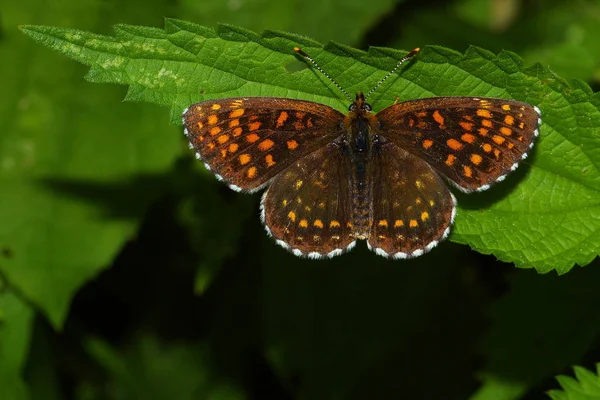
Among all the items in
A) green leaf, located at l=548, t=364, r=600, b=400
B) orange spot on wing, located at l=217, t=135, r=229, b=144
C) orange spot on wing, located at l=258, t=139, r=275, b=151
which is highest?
orange spot on wing, located at l=217, t=135, r=229, b=144

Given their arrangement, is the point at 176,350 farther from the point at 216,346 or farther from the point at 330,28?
the point at 330,28

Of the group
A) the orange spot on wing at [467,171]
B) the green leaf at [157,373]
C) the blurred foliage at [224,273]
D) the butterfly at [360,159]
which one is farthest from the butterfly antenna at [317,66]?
the green leaf at [157,373]

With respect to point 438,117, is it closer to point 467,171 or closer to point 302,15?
point 467,171

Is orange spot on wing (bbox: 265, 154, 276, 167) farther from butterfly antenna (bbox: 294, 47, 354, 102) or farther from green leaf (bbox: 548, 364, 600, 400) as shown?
green leaf (bbox: 548, 364, 600, 400)

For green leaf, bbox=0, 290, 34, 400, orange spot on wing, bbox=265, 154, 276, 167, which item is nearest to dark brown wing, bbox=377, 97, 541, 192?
orange spot on wing, bbox=265, 154, 276, 167

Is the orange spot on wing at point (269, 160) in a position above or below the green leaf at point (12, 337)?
above

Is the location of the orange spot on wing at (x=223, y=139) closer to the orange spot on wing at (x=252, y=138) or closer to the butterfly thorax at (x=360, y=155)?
the orange spot on wing at (x=252, y=138)
